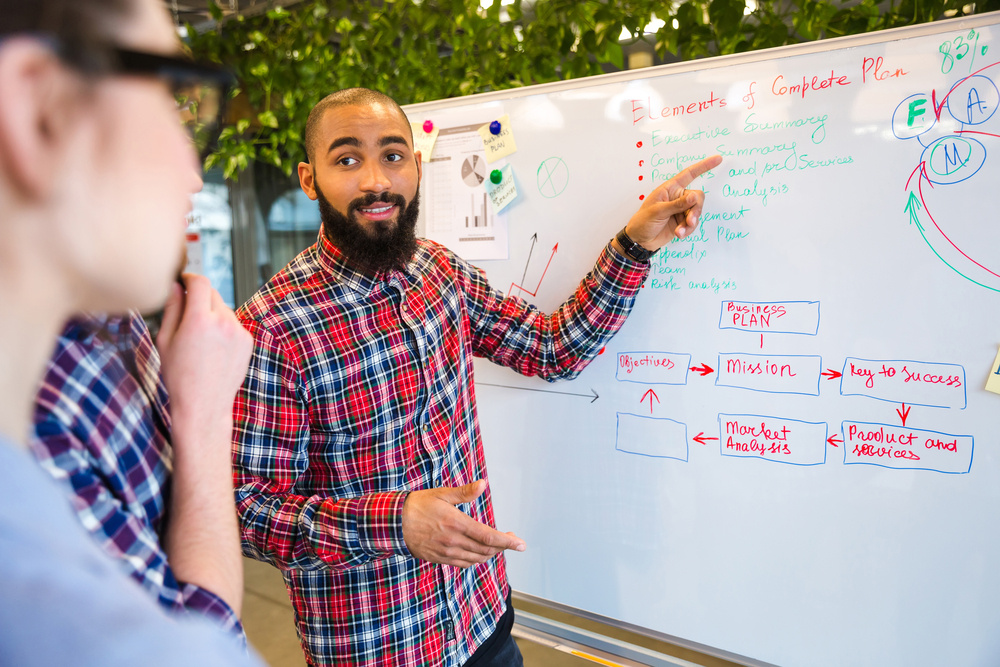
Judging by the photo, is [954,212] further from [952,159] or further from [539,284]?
[539,284]

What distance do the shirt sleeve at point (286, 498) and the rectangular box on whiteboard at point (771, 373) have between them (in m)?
0.76

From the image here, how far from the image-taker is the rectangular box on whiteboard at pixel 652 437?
1.44m

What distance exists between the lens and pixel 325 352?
1239 mm

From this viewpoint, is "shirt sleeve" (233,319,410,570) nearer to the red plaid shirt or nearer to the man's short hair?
the red plaid shirt

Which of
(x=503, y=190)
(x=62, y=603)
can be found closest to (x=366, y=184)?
(x=503, y=190)

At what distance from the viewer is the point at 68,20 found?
353 millimetres

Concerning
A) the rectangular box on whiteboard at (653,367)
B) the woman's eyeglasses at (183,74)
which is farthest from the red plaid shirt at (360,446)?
the woman's eyeglasses at (183,74)

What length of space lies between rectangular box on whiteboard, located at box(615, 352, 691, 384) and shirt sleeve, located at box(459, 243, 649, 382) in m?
0.08

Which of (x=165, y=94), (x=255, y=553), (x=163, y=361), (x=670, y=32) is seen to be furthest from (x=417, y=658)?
(x=670, y=32)

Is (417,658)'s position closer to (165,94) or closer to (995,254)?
(165,94)

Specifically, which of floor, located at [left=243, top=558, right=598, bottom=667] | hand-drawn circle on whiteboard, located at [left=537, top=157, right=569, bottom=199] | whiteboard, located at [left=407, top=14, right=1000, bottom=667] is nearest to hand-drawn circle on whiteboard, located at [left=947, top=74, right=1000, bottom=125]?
whiteboard, located at [left=407, top=14, right=1000, bottom=667]

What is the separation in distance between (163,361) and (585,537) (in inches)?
48.4

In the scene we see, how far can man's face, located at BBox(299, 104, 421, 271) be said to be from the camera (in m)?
1.31

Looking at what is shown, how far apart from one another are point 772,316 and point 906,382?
27cm
